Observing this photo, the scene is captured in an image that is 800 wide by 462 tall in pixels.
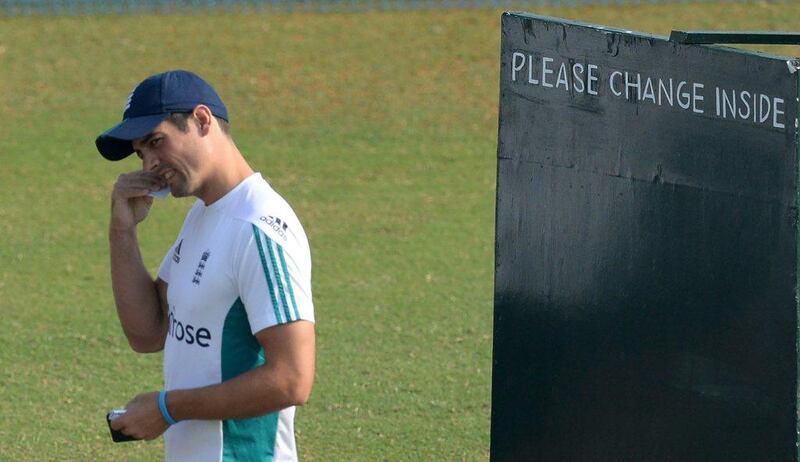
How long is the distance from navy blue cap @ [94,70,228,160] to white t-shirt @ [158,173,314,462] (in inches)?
9.3

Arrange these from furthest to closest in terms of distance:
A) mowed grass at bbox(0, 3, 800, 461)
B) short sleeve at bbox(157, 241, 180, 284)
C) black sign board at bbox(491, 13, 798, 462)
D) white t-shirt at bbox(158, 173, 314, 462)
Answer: mowed grass at bbox(0, 3, 800, 461), short sleeve at bbox(157, 241, 180, 284), white t-shirt at bbox(158, 173, 314, 462), black sign board at bbox(491, 13, 798, 462)

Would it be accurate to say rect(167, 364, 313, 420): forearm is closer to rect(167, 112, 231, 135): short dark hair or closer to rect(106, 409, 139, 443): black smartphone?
rect(106, 409, 139, 443): black smartphone

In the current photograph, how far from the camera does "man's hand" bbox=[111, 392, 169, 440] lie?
129 inches

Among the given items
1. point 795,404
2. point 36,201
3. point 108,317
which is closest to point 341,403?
point 108,317

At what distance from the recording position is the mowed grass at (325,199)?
6.26 metres

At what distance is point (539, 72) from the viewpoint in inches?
145

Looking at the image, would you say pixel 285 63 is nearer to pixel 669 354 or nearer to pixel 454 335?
pixel 454 335

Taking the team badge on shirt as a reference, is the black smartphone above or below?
below

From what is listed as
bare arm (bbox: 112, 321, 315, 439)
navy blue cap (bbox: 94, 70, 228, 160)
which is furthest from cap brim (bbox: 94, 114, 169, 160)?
bare arm (bbox: 112, 321, 315, 439)

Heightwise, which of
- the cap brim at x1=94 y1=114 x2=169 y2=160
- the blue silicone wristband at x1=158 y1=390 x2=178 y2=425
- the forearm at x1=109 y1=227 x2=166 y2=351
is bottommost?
the blue silicone wristband at x1=158 y1=390 x2=178 y2=425

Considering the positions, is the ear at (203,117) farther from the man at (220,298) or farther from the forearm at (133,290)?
the forearm at (133,290)

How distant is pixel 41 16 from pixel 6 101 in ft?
6.89

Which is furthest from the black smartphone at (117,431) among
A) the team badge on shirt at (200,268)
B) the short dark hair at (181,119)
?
the short dark hair at (181,119)

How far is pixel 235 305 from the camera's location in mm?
3311
